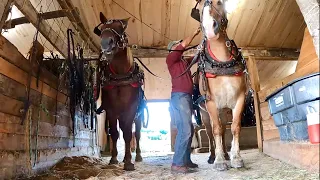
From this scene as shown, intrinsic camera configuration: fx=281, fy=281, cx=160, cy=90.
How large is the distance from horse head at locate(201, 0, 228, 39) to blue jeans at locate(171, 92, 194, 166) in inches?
26.8

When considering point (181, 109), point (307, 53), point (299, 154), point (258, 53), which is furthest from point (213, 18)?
point (258, 53)

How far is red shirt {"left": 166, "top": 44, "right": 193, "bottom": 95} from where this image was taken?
293 cm

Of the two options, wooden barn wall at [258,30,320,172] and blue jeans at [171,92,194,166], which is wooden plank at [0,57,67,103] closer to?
blue jeans at [171,92,194,166]

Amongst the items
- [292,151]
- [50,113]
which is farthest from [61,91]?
[292,151]

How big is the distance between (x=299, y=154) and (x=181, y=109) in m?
1.12

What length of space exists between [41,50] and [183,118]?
5.52ft

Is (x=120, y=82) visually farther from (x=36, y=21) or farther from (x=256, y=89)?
(x=256, y=89)

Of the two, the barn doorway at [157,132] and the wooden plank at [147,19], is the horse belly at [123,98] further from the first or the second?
the barn doorway at [157,132]

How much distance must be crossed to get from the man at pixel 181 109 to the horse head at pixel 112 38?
0.60 meters

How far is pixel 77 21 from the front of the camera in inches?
147

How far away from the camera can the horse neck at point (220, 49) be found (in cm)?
284

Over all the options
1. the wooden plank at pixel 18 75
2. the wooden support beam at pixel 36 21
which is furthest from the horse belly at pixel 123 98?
the wooden support beam at pixel 36 21

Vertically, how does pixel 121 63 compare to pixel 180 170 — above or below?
above

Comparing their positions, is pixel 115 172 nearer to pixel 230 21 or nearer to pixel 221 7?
pixel 221 7
